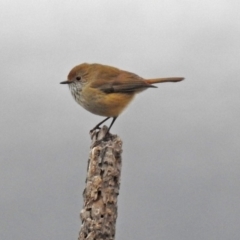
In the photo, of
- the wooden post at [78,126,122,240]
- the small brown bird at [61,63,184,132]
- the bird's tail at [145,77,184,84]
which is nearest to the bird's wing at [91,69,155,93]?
the small brown bird at [61,63,184,132]

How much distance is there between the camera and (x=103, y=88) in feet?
28.8

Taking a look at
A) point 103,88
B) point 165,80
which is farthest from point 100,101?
point 165,80

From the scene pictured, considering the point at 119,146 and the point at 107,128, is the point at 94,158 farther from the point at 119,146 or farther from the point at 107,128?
the point at 107,128

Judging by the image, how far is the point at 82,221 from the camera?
7.03 metres

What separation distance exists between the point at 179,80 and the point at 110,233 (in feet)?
11.4

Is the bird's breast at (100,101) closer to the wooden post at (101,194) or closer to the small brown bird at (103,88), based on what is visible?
the small brown bird at (103,88)

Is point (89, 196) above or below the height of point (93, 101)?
below

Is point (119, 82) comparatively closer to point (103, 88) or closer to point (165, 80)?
point (103, 88)

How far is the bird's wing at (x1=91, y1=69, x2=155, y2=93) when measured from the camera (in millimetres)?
8781

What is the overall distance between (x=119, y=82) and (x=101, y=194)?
2.51 meters

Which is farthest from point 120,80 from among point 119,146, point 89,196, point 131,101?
point 89,196

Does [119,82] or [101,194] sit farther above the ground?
[119,82]

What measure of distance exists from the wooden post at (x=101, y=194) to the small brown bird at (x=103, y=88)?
146cm

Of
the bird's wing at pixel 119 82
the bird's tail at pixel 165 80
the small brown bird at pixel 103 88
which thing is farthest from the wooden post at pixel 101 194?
the bird's tail at pixel 165 80
